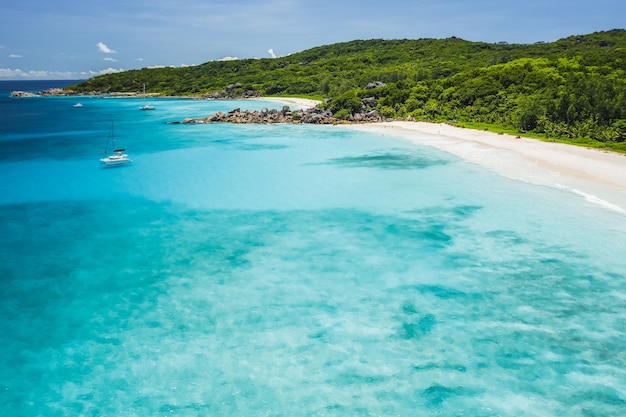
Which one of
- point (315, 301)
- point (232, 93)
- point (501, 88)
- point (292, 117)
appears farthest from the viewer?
point (232, 93)

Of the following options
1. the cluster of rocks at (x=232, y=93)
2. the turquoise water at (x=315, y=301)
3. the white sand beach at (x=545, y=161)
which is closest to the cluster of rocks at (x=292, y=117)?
the white sand beach at (x=545, y=161)

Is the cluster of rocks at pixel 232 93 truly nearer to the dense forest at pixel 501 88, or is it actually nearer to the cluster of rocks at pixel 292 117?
the dense forest at pixel 501 88

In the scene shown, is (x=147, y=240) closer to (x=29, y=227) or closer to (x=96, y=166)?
(x=29, y=227)

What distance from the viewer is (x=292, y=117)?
3019 inches

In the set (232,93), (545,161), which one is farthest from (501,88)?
(232,93)

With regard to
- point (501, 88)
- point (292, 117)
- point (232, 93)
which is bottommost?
point (292, 117)

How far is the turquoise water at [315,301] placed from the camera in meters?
10.9

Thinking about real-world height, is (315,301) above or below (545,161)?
below

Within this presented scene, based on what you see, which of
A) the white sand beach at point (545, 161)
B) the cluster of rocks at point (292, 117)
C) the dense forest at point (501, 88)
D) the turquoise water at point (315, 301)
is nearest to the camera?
the turquoise water at point (315, 301)

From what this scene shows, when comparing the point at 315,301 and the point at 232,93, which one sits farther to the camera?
the point at 232,93

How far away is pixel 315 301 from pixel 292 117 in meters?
64.2

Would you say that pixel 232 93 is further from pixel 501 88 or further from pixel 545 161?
pixel 545 161

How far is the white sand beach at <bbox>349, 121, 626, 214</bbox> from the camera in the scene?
2750 cm

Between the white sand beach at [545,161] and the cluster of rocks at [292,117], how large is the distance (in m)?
18.8
